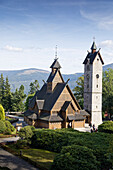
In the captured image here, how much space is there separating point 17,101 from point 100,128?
41.6 m

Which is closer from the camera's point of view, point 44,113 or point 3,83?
point 44,113

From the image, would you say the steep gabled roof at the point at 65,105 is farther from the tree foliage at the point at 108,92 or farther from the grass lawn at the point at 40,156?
the tree foliage at the point at 108,92

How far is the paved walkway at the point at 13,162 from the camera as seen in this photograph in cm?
1895

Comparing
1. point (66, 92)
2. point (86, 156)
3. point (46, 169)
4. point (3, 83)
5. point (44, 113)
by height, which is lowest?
point (46, 169)

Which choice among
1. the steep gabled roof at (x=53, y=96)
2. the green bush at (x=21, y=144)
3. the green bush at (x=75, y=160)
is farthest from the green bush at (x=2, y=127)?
the green bush at (x=75, y=160)

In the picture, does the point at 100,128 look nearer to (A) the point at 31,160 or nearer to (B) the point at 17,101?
(A) the point at 31,160

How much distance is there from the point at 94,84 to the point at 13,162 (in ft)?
105

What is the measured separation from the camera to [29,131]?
86.5ft

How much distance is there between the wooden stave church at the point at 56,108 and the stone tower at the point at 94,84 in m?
5.46

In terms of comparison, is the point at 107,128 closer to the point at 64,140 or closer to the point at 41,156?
the point at 64,140

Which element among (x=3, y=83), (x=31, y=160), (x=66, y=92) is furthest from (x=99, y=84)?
(x=3, y=83)

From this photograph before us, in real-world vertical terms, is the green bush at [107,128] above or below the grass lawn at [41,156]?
above

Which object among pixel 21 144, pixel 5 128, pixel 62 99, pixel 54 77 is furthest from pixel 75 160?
pixel 54 77

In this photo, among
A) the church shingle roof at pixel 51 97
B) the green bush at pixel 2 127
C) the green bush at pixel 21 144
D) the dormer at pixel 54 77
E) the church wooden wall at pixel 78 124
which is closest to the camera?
the green bush at pixel 21 144
